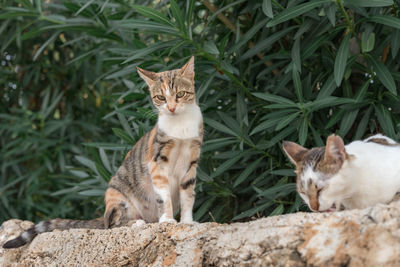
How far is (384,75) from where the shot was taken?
8.46ft

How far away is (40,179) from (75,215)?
54cm

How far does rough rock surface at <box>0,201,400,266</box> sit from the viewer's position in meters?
1.56

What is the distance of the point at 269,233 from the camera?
174 cm

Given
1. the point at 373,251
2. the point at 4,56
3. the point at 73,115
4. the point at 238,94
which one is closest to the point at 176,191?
the point at 238,94

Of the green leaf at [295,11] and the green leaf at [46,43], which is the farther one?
the green leaf at [46,43]

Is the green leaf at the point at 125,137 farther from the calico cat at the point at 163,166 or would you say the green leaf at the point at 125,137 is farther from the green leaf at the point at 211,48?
the green leaf at the point at 211,48

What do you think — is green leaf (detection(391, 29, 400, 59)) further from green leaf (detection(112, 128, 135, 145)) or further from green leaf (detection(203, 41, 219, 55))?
green leaf (detection(112, 128, 135, 145))

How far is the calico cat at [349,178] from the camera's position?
6.56ft

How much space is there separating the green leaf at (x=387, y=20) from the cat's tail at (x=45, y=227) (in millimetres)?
1904

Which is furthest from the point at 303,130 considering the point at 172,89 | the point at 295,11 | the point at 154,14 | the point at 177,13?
the point at 154,14

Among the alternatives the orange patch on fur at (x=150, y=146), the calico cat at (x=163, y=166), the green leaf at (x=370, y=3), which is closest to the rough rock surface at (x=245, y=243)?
the calico cat at (x=163, y=166)

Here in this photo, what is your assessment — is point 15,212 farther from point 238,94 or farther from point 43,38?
point 238,94

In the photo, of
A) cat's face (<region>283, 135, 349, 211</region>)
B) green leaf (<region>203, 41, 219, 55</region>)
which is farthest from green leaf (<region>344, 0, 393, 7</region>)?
cat's face (<region>283, 135, 349, 211</region>)

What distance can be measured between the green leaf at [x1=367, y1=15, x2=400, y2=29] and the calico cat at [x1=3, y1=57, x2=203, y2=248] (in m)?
1.01
